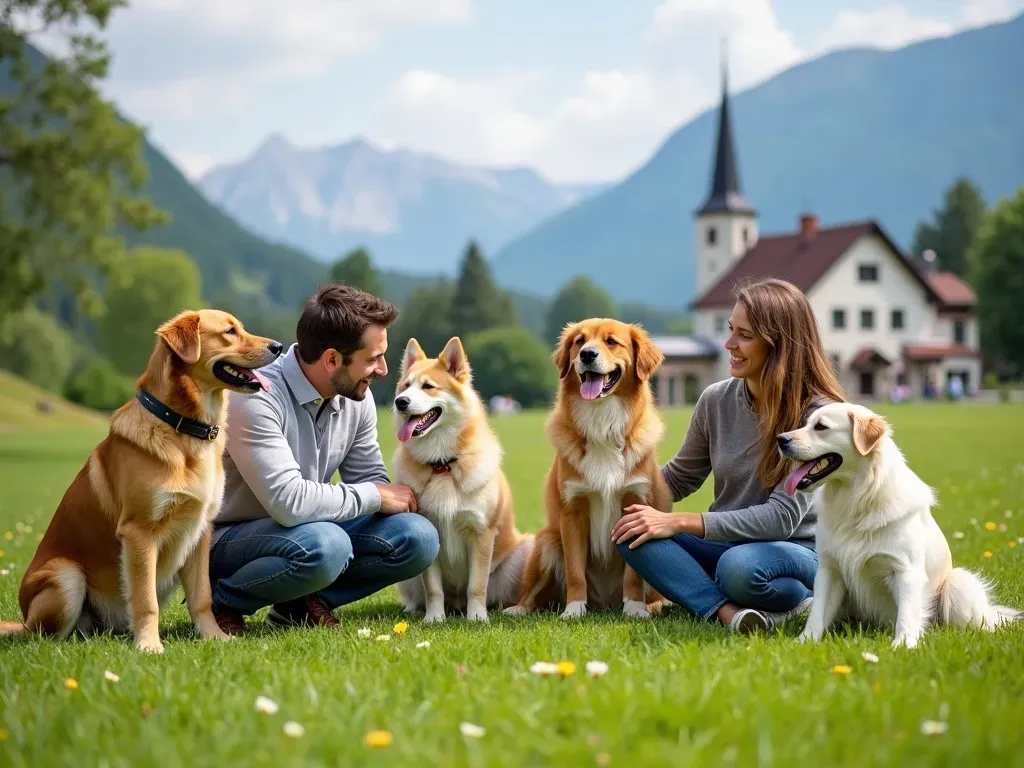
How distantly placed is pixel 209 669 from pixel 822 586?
271 cm

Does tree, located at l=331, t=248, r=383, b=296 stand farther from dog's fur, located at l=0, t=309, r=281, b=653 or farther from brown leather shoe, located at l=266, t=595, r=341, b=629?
dog's fur, located at l=0, t=309, r=281, b=653

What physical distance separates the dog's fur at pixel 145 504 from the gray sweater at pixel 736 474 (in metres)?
2.39

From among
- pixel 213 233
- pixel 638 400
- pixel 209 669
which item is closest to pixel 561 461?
pixel 638 400

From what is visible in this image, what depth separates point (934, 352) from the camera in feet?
195

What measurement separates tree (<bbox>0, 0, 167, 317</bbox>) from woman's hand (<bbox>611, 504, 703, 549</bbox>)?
20.6 metres

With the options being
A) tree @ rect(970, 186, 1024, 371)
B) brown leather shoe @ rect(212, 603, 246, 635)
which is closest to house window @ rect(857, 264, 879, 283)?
tree @ rect(970, 186, 1024, 371)

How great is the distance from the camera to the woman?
4.93m

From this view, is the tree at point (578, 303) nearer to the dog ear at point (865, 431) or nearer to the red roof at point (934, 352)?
the red roof at point (934, 352)

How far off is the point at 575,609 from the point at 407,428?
1394 millimetres

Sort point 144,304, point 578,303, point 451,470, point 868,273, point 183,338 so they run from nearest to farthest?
point 183,338 → point 451,470 → point 868,273 → point 144,304 → point 578,303

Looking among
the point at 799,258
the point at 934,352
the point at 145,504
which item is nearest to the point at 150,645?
the point at 145,504

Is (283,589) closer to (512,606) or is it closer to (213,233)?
Result: (512,606)

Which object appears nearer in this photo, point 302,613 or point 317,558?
point 317,558

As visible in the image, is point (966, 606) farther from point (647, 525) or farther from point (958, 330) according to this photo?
point (958, 330)
